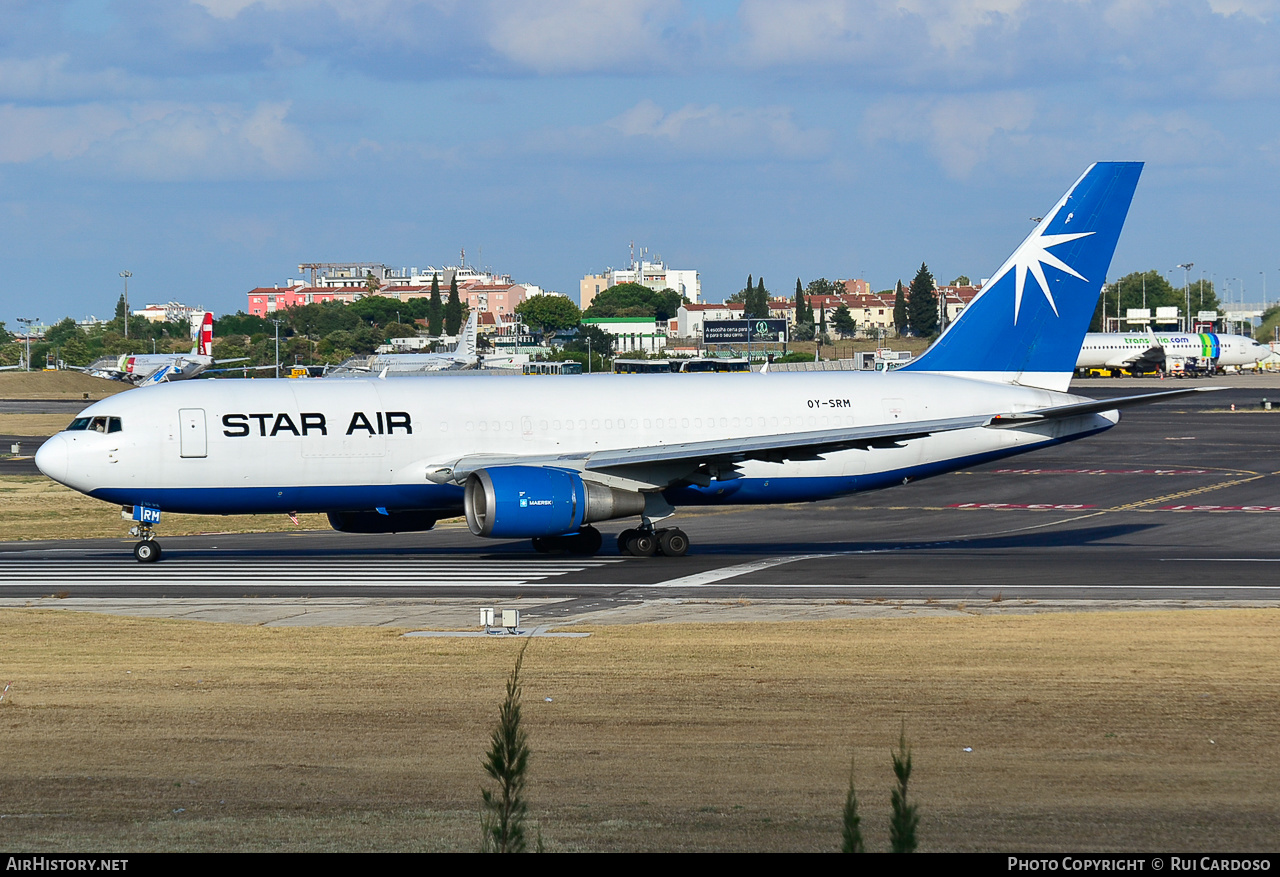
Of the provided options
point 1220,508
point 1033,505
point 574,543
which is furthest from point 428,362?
point 574,543

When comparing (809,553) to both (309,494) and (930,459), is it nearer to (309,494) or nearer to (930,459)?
(930,459)

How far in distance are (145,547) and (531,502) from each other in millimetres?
10077

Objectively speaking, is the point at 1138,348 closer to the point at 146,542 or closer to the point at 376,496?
the point at 376,496

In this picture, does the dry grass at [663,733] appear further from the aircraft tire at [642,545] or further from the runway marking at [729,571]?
the aircraft tire at [642,545]

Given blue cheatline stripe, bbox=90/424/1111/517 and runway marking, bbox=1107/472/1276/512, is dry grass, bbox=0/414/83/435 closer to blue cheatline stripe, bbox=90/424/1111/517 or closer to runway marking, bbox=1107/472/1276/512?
blue cheatline stripe, bbox=90/424/1111/517

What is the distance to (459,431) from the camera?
3297 centimetres

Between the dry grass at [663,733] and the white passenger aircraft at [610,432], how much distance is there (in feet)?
31.6

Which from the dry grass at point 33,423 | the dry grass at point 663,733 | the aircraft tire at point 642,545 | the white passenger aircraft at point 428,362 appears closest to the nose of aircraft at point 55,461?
the dry grass at point 663,733

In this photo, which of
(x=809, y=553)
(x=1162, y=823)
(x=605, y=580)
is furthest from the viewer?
(x=809, y=553)

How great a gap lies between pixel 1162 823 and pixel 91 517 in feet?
136

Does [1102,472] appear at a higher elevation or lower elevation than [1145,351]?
lower

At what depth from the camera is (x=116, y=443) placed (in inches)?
1233

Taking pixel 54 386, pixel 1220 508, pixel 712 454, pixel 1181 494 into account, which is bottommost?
pixel 1220 508

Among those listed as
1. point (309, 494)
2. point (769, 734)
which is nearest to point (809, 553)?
point (309, 494)
